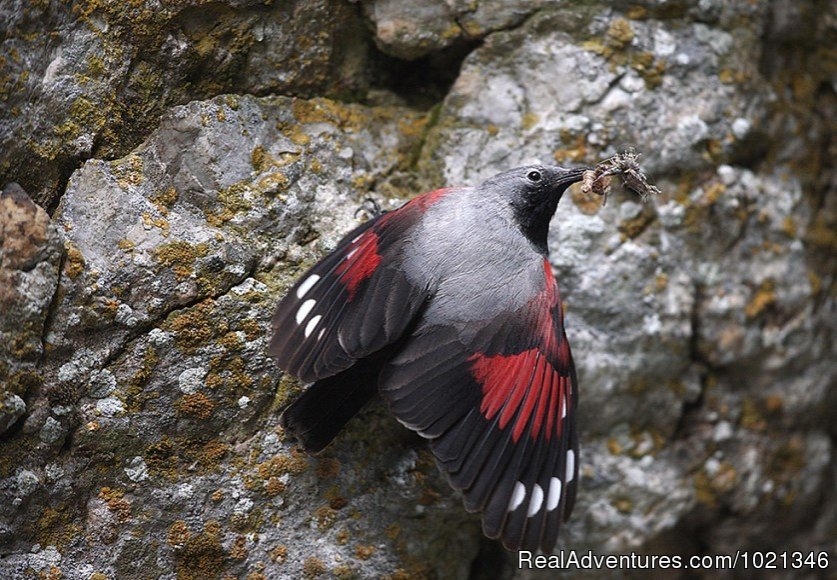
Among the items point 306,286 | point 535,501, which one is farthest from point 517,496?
point 306,286

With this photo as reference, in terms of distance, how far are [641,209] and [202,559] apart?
2106 millimetres

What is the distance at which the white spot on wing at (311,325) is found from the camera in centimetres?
278

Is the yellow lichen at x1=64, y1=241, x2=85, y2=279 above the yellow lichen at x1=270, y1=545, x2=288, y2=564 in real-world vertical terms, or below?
above

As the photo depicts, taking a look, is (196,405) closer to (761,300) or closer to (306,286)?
(306,286)

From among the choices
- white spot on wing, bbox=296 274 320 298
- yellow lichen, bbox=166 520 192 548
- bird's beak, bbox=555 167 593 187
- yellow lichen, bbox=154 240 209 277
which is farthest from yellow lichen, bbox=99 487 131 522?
bird's beak, bbox=555 167 593 187

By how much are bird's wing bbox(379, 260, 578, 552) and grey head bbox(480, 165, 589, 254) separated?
272 mm

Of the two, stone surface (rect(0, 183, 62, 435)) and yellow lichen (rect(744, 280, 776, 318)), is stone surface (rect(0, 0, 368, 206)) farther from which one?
yellow lichen (rect(744, 280, 776, 318))

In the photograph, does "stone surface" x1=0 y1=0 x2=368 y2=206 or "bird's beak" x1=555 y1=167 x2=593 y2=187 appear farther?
"bird's beak" x1=555 y1=167 x2=593 y2=187

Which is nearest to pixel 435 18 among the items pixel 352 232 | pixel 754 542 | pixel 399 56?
pixel 399 56

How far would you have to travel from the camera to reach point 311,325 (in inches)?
110

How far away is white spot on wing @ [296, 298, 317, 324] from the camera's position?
2820 millimetres

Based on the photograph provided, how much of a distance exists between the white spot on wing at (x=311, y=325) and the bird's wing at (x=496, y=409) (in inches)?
10.8

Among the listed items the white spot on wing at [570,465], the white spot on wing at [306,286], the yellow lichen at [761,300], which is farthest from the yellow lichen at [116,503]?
the yellow lichen at [761,300]

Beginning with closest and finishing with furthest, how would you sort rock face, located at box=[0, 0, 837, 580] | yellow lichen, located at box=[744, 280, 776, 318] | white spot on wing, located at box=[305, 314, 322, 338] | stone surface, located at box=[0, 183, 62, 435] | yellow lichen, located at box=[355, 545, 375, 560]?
1. stone surface, located at box=[0, 183, 62, 435]
2. rock face, located at box=[0, 0, 837, 580]
3. white spot on wing, located at box=[305, 314, 322, 338]
4. yellow lichen, located at box=[355, 545, 375, 560]
5. yellow lichen, located at box=[744, 280, 776, 318]
